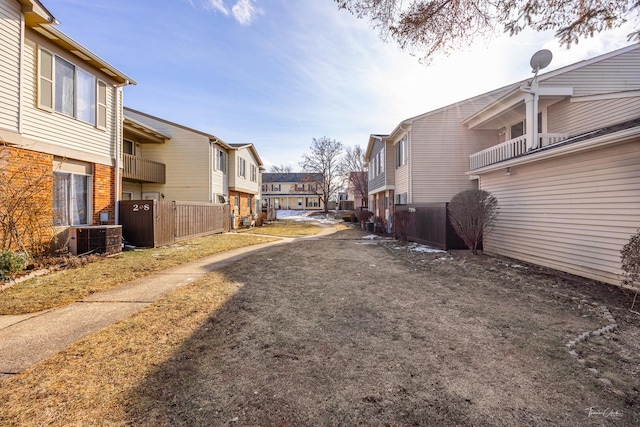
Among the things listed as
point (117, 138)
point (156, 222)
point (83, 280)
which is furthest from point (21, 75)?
point (83, 280)

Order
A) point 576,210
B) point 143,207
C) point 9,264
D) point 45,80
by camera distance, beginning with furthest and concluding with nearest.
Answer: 1. point 143,207
2. point 45,80
3. point 576,210
4. point 9,264

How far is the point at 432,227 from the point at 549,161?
4614 mm

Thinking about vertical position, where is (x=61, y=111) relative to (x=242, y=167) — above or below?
below

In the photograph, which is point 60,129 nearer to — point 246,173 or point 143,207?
point 143,207

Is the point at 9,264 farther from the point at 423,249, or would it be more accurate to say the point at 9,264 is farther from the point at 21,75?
the point at 423,249

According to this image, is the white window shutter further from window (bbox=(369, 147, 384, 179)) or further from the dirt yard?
window (bbox=(369, 147, 384, 179))

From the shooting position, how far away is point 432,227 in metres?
11.7

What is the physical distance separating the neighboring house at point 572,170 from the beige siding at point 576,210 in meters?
0.02

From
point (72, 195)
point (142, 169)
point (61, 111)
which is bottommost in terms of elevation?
point (72, 195)

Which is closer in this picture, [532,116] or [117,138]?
[532,116]

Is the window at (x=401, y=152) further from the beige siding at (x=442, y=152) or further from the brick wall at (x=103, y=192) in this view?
the brick wall at (x=103, y=192)

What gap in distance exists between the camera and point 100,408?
2332 mm

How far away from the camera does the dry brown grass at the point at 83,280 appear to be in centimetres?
479

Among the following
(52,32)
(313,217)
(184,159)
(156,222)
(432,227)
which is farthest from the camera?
(313,217)
